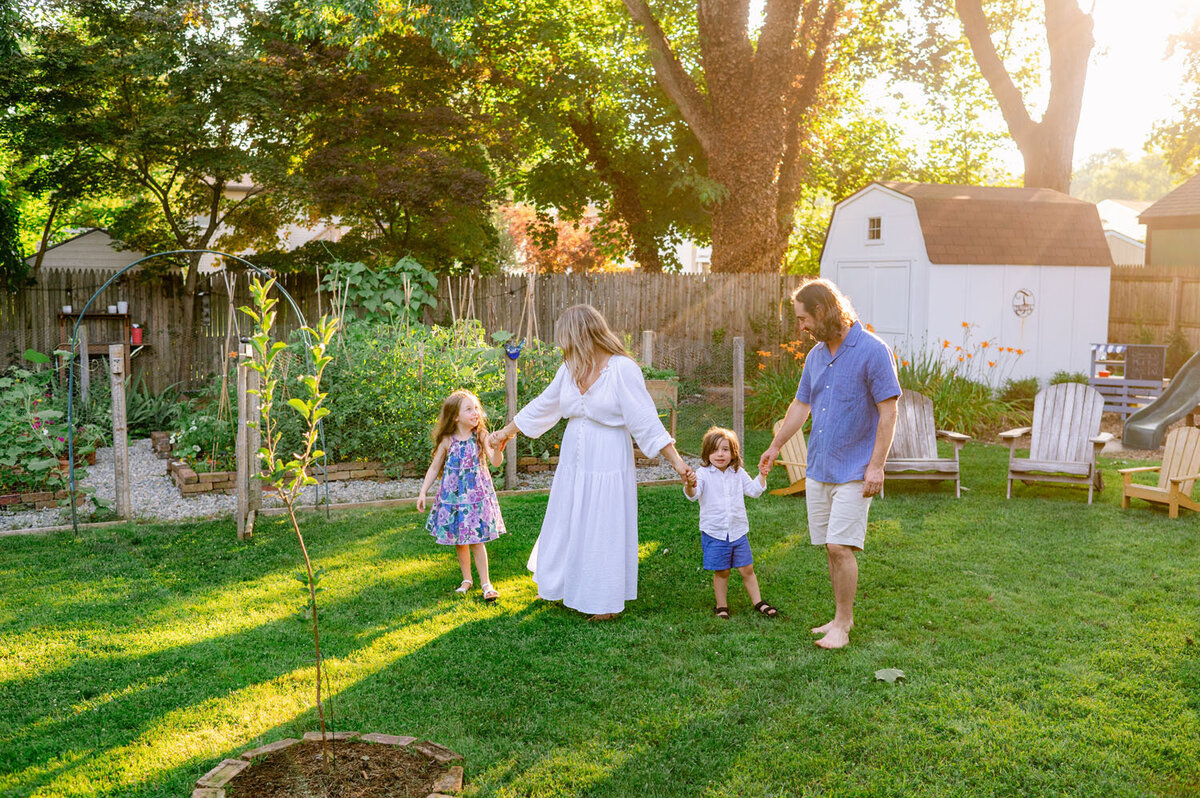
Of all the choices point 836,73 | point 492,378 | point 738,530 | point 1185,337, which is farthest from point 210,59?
point 1185,337

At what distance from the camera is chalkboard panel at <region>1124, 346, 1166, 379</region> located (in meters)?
13.2

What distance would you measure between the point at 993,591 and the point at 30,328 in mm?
12752

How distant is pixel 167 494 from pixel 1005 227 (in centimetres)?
1199

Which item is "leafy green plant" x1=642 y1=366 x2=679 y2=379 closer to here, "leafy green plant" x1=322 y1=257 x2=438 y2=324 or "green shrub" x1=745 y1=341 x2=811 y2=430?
"green shrub" x1=745 y1=341 x2=811 y2=430

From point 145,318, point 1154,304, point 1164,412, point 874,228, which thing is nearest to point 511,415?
point 1164,412

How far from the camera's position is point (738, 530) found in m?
5.16

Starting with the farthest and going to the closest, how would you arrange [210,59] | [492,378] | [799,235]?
[799,235], [210,59], [492,378]

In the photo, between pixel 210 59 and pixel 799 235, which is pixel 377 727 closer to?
pixel 210 59

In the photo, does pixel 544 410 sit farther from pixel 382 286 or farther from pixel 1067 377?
pixel 1067 377

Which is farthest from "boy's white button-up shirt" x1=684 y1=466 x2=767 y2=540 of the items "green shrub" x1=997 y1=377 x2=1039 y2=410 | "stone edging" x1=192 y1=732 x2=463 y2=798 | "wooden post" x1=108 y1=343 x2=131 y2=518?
"green shrub" x1=997 y1=377 x2=1039 y2=410

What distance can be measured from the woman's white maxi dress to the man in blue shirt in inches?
34.0

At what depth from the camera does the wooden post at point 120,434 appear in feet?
22.4

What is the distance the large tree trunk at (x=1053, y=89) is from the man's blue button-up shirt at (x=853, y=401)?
15815 millimetres

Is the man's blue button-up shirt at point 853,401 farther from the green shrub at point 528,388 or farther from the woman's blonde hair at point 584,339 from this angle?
the green shrub at point 528,388
